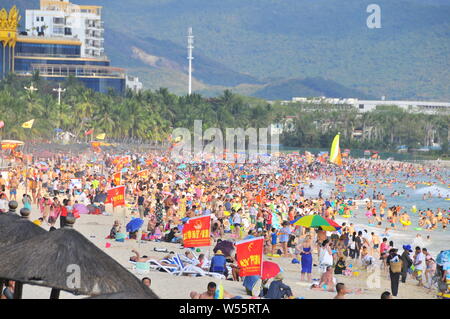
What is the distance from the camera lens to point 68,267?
9.52 metres

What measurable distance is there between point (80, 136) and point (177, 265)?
66178 mm

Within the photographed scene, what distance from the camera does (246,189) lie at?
45.2 meters

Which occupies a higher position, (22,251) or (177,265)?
(22,251)

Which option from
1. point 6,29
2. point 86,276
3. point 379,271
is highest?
point 6,29

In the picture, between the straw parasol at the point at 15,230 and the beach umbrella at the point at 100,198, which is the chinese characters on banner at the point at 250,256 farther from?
the beach umbrella at the point at 100,198

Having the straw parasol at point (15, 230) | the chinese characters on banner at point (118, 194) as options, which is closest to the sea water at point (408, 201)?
the chinese characters on banner at point (118, 194)

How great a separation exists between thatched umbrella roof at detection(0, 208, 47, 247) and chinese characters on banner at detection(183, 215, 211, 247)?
5324 mm

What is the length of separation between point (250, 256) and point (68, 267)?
5676 mm

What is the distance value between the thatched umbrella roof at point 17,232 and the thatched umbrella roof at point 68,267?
5.41ft

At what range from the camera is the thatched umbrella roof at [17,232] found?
1169 centimetres

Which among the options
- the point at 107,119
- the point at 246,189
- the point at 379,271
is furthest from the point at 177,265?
the point at 107,119

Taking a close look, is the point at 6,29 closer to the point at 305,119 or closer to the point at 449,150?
the point at 305,119

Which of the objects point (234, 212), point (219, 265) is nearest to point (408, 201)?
point (234, 212)

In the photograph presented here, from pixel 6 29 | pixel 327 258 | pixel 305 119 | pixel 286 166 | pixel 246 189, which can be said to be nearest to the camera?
pixel 327 258
